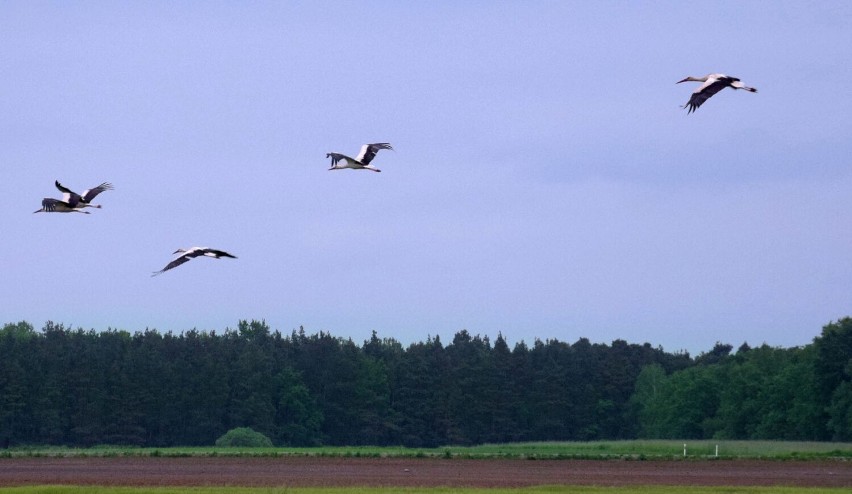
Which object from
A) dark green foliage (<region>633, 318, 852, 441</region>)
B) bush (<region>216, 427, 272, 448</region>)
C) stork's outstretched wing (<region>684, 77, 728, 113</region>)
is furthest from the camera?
dark green foliage (<region>633, 318, 852, 441</region>)

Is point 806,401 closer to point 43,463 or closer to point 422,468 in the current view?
point 422,468

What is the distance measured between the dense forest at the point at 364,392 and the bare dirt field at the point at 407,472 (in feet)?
170

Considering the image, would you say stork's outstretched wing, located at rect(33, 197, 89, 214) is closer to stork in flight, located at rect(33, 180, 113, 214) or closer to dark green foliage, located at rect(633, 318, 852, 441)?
stork in flight, located at rect(33, 180, 113, 214)

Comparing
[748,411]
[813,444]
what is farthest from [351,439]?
[813,444]

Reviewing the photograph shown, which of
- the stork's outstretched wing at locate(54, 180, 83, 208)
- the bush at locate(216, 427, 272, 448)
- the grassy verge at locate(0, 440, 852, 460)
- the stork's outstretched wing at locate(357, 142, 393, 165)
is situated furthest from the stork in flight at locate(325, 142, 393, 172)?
the bush at locate(216, 427, 272, 448)

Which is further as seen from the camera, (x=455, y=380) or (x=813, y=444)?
(x=455, y=380)

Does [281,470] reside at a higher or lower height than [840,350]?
lower

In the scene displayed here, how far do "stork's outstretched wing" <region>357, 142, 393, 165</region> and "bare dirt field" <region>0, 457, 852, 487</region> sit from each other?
40.6ft

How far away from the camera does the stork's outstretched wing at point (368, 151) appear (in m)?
40.5

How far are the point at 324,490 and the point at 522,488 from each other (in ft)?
22.5

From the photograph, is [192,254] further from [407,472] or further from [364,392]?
[364,392]

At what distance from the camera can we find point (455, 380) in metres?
140

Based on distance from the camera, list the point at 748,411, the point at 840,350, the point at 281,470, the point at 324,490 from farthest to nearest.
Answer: the point at 748,411 → the point at 840,350 → the point at 281,470 → the point at 324,490

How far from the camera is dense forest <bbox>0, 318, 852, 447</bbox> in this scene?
12319cm
